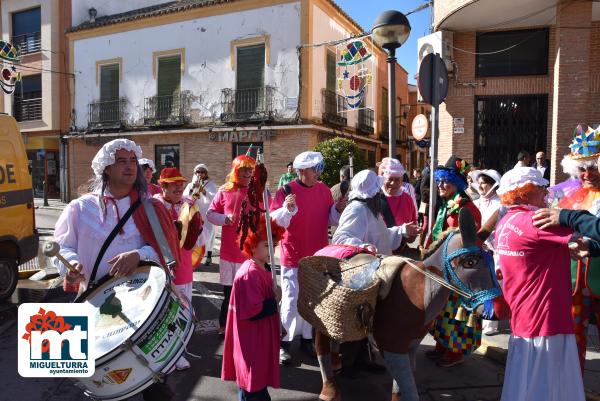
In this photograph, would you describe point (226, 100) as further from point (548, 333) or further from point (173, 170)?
point (548, 333)

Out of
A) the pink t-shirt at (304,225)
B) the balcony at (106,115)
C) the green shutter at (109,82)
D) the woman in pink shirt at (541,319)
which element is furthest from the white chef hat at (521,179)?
the green shutter at (109,82)

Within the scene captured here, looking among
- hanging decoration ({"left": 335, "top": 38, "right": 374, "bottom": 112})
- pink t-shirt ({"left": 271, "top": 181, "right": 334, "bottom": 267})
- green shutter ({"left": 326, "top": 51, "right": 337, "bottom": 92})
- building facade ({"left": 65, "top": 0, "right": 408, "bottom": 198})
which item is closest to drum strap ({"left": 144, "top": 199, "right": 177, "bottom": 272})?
pink t-shirt ({"left": 271, "top": 181, "right": 334, "bottom": 267})

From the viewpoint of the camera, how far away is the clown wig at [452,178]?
14.8 ft

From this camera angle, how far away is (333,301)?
2965 millimetres

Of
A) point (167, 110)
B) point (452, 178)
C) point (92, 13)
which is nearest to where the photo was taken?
point (452, 178)

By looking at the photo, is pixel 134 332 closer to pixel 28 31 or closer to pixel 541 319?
pixel 541 319

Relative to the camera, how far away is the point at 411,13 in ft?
43.9

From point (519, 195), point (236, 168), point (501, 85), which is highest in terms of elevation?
point (501, 85)

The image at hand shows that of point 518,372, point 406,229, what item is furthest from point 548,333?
point 406,229

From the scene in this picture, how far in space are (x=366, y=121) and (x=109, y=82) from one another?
12171 millimetres

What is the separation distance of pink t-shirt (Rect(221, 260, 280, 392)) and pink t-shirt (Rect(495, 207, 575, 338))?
1544mm

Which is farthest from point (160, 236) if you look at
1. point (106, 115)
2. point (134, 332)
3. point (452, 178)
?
point (106, 115)

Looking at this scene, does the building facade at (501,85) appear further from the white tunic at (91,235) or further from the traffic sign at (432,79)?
the white tunic at (91,235)

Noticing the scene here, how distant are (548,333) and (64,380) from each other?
379cm
